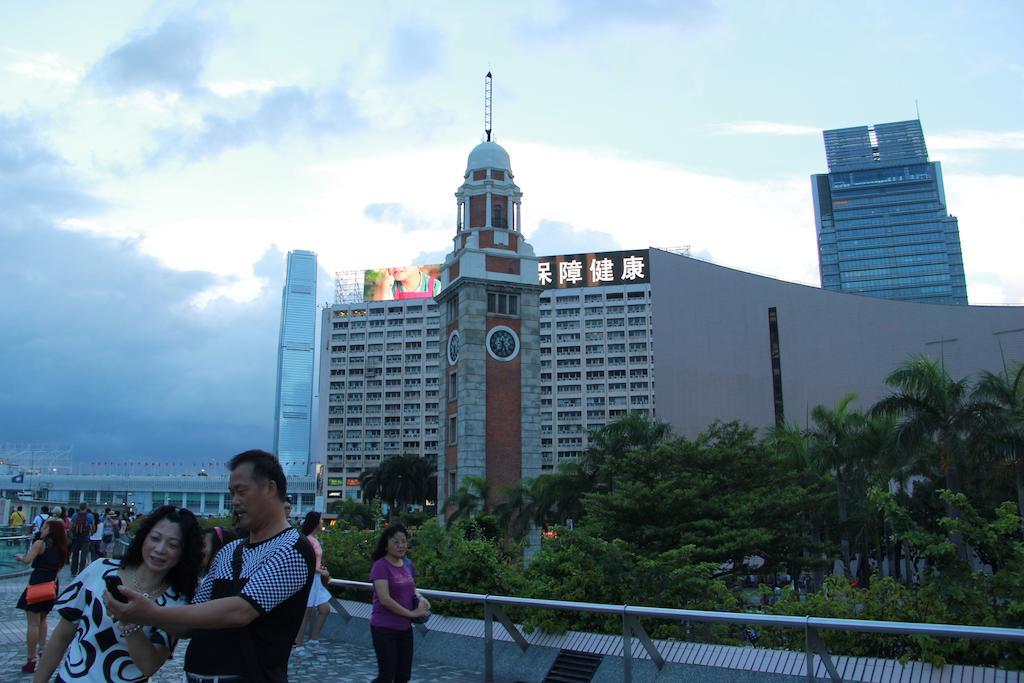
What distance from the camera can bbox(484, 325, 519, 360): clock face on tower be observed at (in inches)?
1102

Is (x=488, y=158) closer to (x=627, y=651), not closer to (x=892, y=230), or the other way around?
(x=627, y=651)

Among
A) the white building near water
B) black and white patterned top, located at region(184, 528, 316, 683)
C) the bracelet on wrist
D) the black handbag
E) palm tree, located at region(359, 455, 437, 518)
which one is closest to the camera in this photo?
black and white patterned top, located at region(184, 528, 316, 683)

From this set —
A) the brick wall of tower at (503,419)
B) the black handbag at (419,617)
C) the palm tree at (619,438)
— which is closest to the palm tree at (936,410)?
the palm tree at (619,438)

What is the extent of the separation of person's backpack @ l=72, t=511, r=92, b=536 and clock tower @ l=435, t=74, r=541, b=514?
12.4 m

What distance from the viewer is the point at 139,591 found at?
2828 millimetres

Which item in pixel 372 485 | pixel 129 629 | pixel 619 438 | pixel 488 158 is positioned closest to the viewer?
pixel 129 629

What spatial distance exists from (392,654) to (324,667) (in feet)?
8.64

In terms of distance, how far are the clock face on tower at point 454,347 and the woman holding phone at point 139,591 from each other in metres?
24.7

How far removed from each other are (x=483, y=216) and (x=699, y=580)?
2363cm

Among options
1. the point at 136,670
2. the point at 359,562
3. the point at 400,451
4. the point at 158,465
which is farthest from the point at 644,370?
the point at 136,670

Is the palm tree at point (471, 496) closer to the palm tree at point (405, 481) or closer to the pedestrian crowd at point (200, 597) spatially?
the pedestrian crowd at point (200, 597)

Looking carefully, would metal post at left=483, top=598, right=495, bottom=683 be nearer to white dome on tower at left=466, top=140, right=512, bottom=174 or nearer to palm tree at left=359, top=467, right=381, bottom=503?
white dome on tower at left=466, top=140, right=512, bottom=174

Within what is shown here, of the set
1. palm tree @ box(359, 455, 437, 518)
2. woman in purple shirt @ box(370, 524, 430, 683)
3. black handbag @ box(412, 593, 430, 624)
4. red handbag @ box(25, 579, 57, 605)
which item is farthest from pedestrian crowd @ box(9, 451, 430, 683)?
palm tree @ box(359, 455, 437, 518)

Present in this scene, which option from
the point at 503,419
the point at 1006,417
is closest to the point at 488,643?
the point at 1006,417
